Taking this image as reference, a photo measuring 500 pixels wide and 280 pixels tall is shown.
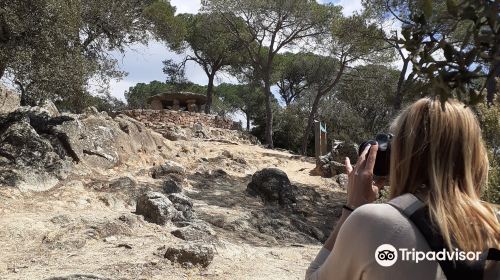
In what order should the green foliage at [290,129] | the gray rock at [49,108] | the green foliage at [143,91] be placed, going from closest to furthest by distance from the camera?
the gray rock at [49,108], the green foliage at [290,129], the green foliage at [143,91]

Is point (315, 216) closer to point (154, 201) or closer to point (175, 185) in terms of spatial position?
point (175, 185)

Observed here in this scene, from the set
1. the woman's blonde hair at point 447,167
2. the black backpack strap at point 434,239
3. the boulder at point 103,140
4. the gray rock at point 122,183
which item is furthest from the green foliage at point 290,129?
the black backpack strap at point 434,239

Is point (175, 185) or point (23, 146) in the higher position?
point (23, 146)

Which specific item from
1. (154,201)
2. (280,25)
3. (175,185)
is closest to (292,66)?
(280,25)

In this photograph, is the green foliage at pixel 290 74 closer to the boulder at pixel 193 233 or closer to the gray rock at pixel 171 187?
the gray rock at pixel 171 187

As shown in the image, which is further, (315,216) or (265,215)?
(315,216)

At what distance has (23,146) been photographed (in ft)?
24.7

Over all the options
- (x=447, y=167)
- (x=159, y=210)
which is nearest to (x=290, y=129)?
(x=159, y=210)

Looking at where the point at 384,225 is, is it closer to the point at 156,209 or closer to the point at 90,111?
the point at 156,209

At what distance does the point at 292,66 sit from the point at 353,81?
273 inches

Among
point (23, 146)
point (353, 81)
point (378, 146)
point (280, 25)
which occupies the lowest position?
point (23, 146)

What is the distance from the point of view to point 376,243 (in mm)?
1198

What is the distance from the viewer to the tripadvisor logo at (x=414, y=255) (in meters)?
1.15

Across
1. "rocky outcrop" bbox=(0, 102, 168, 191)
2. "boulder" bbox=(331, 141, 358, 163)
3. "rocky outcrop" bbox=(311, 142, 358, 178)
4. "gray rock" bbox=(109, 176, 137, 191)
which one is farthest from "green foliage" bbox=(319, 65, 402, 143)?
"gray rock" bbox=(109, 176, 137, 191)
